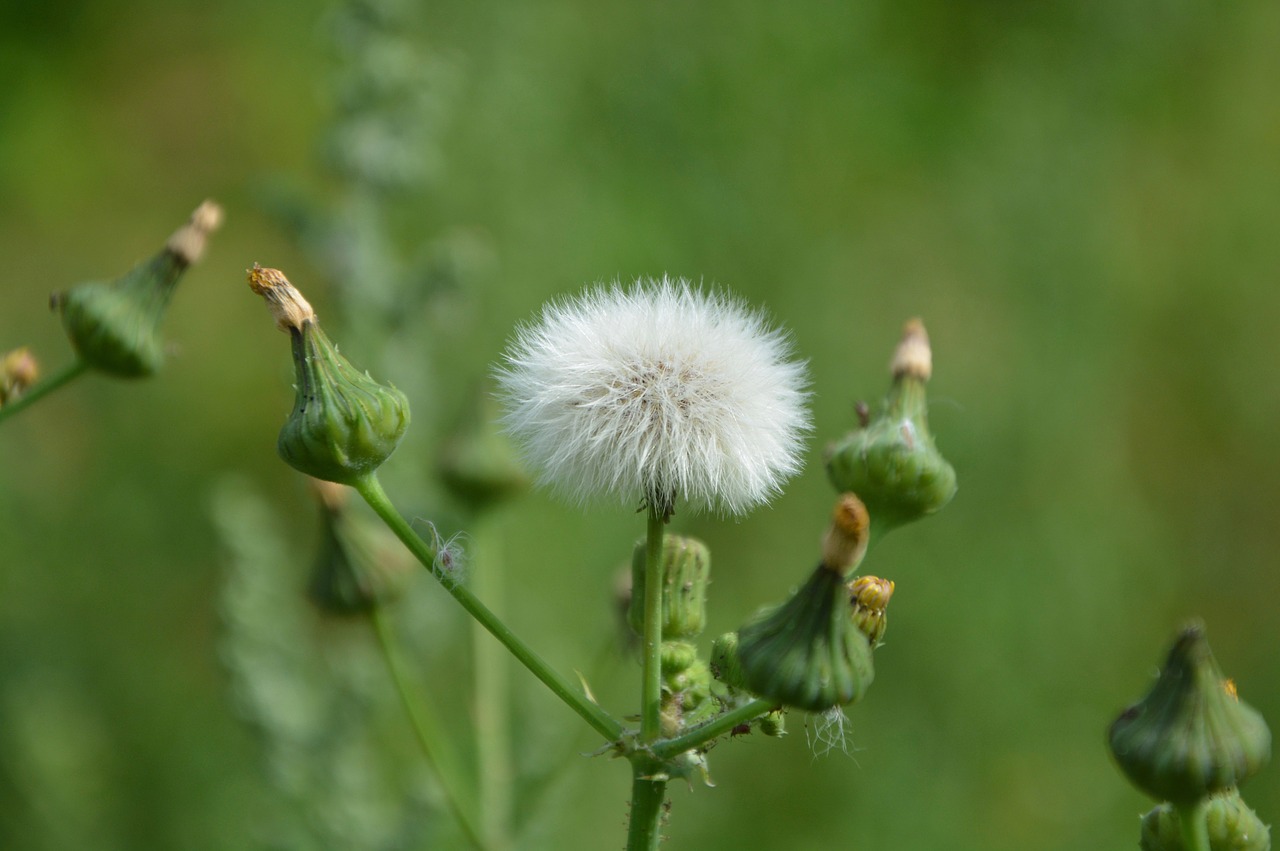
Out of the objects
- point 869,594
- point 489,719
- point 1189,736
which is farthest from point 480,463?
point 1189,736

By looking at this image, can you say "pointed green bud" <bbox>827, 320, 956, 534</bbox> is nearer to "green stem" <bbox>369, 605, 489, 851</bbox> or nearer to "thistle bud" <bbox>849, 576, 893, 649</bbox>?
"thistle bud" <bbox>849, 576, 893, 649</bbox>

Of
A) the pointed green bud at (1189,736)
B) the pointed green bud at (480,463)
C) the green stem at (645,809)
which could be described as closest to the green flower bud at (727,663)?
the green stem at (645,809)

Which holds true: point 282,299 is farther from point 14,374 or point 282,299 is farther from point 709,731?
point 709,731

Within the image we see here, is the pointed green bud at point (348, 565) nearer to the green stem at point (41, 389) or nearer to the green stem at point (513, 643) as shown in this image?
the green stem at point (41, 389)

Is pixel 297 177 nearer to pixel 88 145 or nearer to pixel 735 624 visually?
pixel 88 145

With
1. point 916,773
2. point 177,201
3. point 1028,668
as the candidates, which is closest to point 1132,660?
point 1028,668

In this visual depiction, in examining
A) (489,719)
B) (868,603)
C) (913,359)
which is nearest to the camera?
(868,603)
